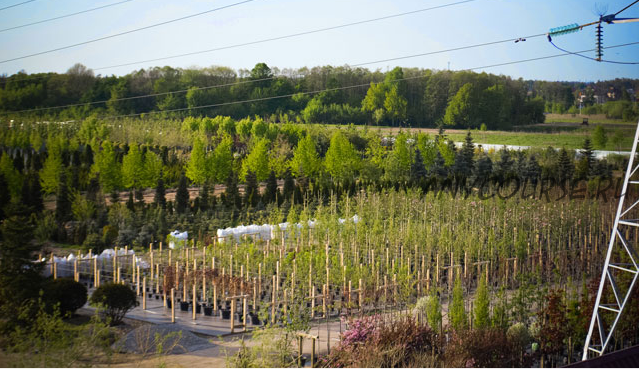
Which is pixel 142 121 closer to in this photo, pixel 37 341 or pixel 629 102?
pixel 37 341

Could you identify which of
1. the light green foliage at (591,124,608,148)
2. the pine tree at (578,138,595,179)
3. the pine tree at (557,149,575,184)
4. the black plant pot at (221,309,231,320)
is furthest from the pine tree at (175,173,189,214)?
the light green foliage at (591,124,608,148)

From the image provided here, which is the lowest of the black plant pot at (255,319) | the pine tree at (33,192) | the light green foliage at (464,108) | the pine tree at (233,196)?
the black plant pot at (255,319)

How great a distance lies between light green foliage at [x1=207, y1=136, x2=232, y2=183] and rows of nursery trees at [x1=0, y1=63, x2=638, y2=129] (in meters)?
3.59

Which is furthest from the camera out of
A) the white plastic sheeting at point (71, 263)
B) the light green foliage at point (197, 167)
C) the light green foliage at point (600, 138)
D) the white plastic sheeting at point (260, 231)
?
the light green foliage at point (600, 138)

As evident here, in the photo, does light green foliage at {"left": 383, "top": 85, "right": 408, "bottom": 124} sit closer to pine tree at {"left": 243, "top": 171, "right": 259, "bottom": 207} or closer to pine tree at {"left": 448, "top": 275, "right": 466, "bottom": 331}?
pine tree at {"left": 243, "top": 171, "right": 259, "bottom": 207}

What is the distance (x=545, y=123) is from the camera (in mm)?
24625

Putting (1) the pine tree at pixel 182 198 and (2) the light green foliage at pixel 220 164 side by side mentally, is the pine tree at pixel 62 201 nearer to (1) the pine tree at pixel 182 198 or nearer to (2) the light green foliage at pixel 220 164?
(1) the pine tree at pixel 182 198

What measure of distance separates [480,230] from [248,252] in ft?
16.2

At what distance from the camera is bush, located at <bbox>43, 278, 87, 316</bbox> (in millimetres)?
8703

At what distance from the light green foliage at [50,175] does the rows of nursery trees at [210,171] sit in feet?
0.07

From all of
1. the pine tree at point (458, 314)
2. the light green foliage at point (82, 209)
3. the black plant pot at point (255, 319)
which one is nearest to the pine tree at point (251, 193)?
the light green foliage at point (82, 209)

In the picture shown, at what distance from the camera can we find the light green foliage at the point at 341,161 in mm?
20406

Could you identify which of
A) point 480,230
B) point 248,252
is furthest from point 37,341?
point 480,230

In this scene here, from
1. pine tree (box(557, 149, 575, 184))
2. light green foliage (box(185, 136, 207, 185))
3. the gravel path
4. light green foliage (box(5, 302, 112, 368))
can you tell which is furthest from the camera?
pine tree (box(557, 149, 575, 184))
